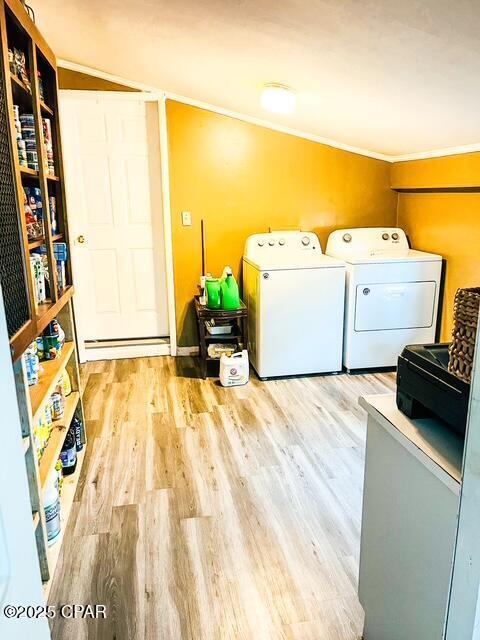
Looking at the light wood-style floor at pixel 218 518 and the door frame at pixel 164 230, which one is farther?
the door frame at pixel 164 230

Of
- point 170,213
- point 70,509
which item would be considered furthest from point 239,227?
point 70,509

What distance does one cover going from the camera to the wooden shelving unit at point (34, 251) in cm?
140

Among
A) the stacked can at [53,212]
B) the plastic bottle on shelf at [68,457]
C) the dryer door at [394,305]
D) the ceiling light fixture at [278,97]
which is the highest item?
the ceiling light fixture at [278,97]

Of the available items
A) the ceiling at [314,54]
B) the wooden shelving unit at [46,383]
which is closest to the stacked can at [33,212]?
the wooden shelving unit at [46,383]

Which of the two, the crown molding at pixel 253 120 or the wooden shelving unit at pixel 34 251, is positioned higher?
the crown molding at pixel 253 120

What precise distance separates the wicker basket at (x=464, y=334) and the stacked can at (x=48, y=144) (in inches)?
71.2

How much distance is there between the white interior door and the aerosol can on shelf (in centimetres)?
104

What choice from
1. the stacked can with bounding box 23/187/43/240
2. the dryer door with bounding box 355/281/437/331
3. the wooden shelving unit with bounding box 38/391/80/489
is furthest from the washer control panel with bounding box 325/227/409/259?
the stacked can with bounding box 23/187/43/240

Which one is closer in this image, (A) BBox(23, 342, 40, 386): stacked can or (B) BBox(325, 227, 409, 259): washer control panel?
(A) BBox(23, 342, 40, 386): stacked can

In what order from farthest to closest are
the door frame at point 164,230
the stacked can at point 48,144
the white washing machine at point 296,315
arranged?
the door frame at point 164,230 < the white washing machine at point 296,315 < the stacked can at point 48,144

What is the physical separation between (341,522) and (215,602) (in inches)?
25.6

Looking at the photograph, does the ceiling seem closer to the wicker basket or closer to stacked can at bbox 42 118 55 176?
stacked can at bbox 42 118 55 176

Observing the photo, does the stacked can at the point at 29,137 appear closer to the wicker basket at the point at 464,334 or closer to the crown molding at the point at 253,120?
the wicker basket at the point at 464,334

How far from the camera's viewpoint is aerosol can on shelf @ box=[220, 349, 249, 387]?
3.42m
